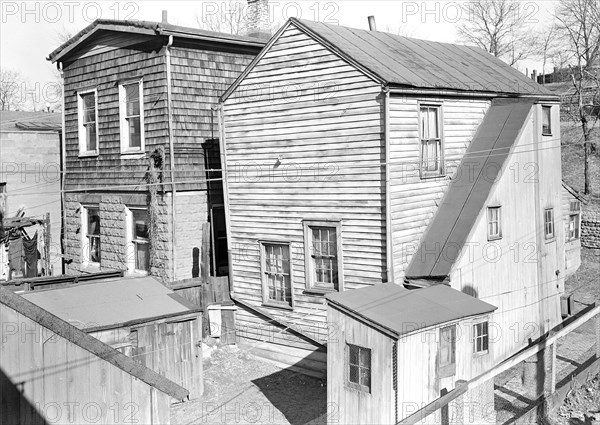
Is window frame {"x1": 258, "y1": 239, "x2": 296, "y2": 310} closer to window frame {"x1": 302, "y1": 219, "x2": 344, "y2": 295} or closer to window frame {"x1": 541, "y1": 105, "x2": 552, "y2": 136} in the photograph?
window frame {"x1": 302, "y1": 219, "x2": 344, "y2": 295}

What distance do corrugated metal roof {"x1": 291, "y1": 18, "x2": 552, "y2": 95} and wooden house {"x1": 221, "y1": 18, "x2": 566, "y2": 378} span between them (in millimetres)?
73

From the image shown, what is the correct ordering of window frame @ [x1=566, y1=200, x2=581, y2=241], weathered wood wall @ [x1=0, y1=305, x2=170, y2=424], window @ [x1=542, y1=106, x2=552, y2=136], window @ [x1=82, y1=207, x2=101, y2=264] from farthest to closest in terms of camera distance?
window frame @ [x1=566, y1=200, x2=581, y2=241], window @ [x1=82, y1=207, x2=101, y2=264], window @ [x1=542, y1=106, x2=552, y2=136], weathered wood wall @ [x1=0, y1=305, x2=170, y2=424]

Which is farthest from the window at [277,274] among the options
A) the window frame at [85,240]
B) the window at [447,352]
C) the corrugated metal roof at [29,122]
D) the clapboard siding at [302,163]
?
the corrugated metal roof at [29,122]

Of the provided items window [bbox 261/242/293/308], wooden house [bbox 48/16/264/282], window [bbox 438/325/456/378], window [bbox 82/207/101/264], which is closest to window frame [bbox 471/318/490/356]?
window [bbox 438/325/456/378]

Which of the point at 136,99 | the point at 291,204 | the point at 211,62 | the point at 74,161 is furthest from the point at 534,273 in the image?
the point at 74,161

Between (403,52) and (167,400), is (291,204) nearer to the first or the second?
(403,52)

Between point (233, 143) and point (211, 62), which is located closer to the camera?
point (233, 143)

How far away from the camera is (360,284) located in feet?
52.0

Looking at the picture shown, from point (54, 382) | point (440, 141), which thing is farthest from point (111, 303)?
point (440, 141)

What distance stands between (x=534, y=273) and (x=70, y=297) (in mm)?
11635

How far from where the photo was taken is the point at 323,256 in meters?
16.6

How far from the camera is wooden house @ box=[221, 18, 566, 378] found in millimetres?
15633

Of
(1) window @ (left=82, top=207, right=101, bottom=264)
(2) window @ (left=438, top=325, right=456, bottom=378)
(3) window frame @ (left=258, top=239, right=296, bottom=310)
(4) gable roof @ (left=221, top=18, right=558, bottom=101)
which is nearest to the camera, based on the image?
(2) window @ (left=438, top=325, right=456, bottom=378)

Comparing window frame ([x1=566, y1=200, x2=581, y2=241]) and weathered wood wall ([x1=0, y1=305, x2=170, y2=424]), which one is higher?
window frame ([x1=566, y1=200, x2=581, y2=241])
